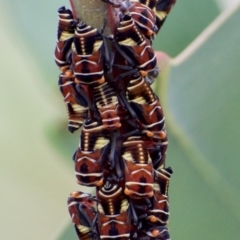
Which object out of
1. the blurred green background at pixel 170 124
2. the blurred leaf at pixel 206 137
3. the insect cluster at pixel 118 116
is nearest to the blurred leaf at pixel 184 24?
the blurred green background at pixel 170 124

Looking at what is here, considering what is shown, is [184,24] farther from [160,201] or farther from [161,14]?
[160,201]

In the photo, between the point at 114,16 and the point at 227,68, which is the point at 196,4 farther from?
the point at 114,16

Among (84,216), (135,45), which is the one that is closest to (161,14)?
(135,45)

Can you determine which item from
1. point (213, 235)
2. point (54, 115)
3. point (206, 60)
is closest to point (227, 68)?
point (206, 60)

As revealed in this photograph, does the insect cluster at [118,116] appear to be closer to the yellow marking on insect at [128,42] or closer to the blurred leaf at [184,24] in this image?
the yellow marking on insect at [128,42]

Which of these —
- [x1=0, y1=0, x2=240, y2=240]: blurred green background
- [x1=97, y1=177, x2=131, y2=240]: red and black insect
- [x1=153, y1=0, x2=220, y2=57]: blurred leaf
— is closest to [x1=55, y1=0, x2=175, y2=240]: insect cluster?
[x1=97, y1=177, x2=131, y2=240]: red and black insect
